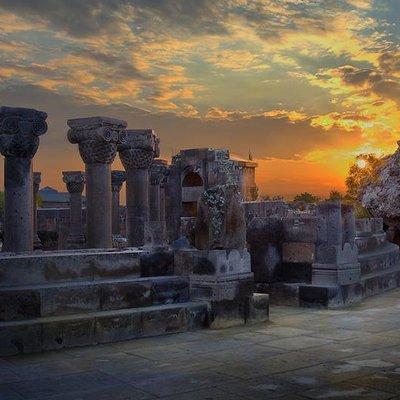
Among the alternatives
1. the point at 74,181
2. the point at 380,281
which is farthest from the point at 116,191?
the point at 380,281

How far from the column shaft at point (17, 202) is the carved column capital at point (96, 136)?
1310 millimetres

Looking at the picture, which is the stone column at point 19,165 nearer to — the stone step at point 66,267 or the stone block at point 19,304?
the stone step at point 66,267

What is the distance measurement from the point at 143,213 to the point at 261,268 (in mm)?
4257

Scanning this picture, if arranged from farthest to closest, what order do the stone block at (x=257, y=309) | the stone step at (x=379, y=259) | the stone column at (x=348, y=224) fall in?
the stone step at (x=379, y=259) → the stone column at (x=348, y=224) → the stone block at (x=257, y=309)

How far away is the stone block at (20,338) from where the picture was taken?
614cm

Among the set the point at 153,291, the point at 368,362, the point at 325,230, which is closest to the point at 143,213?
the point at 325,230

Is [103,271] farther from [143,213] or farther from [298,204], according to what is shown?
[298,204]

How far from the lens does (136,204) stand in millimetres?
13914

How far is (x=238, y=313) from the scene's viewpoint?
26.5 ft

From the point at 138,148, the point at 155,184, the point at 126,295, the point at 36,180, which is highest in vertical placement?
the point at 36,180

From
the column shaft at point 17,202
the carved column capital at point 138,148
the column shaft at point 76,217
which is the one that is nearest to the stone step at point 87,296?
the column shaft at point 17,202

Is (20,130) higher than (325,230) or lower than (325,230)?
higher

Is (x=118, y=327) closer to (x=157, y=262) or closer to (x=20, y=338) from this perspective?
(x=20, y=338)

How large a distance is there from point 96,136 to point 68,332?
517 centimetres
